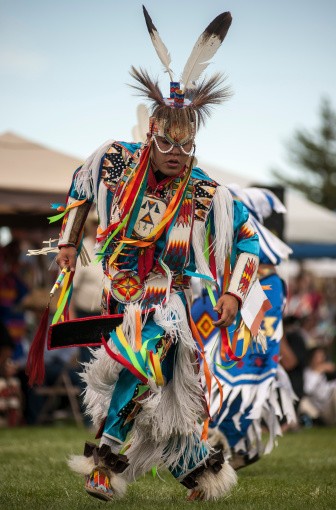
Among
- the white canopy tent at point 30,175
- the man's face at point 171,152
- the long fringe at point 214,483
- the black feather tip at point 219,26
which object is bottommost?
the long fringe at point 214,483

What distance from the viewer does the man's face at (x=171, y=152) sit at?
4309mm

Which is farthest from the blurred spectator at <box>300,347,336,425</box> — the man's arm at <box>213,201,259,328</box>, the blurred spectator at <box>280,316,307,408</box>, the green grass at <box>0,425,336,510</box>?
the man's arm at <box>213,201,259,328</box>

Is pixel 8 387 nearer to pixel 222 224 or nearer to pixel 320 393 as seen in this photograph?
pixel 320 393

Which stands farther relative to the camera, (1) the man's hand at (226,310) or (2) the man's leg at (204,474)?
(2) the man's leg at (204,474)

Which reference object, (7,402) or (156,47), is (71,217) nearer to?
(156,47)

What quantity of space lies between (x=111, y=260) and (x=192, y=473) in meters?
0.99

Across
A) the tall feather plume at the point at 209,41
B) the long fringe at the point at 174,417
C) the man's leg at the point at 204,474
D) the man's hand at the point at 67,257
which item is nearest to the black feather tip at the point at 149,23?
the tall feather plume at the point at 209,41

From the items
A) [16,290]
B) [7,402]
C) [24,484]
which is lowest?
[7,402]

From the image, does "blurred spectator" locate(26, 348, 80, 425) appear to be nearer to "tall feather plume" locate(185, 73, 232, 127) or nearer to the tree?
"tall feather plume" locate(185, 73, 232, 127)

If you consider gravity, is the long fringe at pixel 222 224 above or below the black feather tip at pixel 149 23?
below

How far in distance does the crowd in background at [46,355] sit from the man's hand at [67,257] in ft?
14.6

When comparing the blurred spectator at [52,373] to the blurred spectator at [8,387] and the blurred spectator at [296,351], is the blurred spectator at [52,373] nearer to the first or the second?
the blurred spectator at [8,387]

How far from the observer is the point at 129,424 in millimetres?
4230

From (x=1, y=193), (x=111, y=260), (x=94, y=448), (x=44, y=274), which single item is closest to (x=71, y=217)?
(x=111, y=260)
